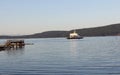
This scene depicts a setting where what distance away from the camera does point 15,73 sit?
3350cm

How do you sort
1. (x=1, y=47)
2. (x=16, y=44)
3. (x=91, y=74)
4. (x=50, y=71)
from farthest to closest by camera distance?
(x=16, y=44)
(x=1, y=47)
(x=50, y=71)
(x=91, y=74)

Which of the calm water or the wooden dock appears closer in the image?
the calm water

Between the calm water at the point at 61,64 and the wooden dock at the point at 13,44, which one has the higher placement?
the wooden dock at the point at 13,44

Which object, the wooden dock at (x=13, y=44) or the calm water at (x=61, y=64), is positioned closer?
the calm water at (x=61, y=64)

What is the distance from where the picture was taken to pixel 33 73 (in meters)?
Answer: 33.3

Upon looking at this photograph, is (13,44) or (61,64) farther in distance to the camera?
(13,44)

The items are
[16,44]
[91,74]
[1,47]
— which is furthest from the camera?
[16,44]

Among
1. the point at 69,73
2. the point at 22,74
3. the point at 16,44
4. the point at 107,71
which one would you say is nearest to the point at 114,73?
the point at 107,71

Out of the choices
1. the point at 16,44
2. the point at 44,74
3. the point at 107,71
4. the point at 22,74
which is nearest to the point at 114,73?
the point at 107,71

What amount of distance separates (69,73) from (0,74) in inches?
268

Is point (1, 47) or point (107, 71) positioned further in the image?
point (1, 47)

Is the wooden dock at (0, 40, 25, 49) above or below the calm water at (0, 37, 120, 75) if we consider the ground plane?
above

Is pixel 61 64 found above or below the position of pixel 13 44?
below

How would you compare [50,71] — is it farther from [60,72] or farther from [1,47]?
[1,47]
